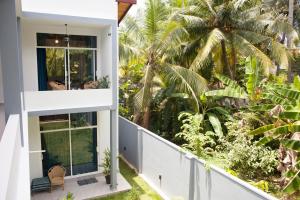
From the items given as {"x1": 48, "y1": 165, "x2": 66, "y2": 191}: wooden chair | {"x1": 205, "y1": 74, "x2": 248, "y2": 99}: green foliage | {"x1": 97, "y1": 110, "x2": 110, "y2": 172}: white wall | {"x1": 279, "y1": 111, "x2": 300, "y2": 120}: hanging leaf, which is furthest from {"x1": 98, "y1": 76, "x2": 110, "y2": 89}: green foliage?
{"x1": 279, "y1": 111, "x2": 300, "y2": 120}: hanging leaf

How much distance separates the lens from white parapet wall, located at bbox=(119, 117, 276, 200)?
6.65 meters

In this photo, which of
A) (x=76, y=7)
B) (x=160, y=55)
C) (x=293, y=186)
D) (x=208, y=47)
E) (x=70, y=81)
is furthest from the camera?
(x=160, y=55)

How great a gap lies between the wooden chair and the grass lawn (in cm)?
201

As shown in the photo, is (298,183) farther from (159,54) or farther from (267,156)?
(159,54)

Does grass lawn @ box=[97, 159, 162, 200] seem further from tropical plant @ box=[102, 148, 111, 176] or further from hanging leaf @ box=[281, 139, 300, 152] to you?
hanging leaf @ box=[281, 139, 300, 152]

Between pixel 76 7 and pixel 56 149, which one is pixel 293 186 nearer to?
pixel 76 7

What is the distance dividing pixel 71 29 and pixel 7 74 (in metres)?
7.68

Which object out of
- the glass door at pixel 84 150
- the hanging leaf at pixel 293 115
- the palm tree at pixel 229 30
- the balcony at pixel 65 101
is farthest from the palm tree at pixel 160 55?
the hanging leaf at pixel 293 115

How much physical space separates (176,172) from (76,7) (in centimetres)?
719

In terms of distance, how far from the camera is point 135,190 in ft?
31.2

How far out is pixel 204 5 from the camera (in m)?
14.2

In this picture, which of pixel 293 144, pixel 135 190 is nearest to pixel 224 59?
pixel 293 144

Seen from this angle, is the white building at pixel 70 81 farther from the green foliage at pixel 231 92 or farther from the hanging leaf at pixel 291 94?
the hanging leaf at pixel 291 94

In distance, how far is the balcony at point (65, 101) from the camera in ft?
29.4
